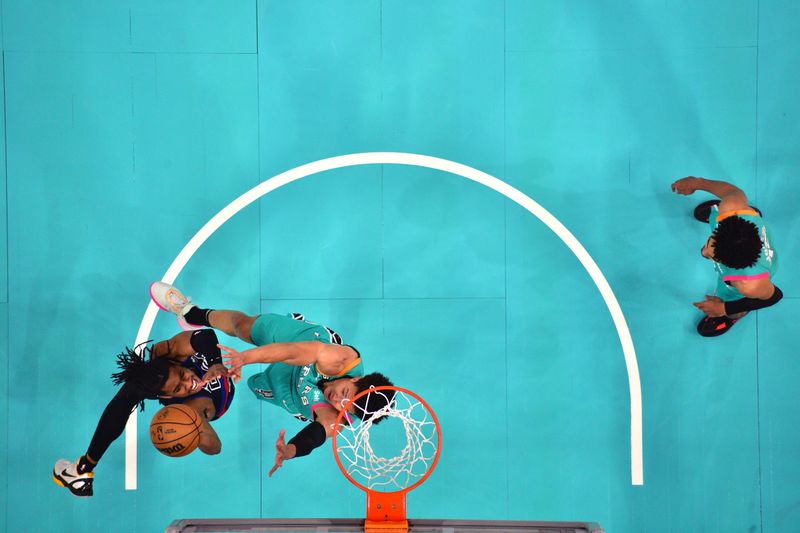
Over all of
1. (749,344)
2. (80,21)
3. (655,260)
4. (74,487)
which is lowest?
(74,487)

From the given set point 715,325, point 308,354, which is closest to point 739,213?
point 715,325

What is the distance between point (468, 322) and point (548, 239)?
123 cm

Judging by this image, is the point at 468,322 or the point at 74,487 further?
the point at 468,322

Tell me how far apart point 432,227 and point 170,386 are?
302 cm

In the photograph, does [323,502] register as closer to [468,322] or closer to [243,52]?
[468,322]

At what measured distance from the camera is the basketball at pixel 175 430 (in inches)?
194

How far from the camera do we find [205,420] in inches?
216

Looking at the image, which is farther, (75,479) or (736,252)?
(75,479)

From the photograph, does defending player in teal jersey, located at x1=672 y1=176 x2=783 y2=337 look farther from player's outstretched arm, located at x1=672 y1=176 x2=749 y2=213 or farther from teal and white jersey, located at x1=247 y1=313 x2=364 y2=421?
teal and white jersey, located at x1=247 y1=313 x2=364 y2=421

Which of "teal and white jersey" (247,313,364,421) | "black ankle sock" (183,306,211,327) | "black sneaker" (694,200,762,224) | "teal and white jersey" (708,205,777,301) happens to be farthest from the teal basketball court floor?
"teal and white jersey" (708,205,777,301)

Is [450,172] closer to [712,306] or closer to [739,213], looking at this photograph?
[739,213]

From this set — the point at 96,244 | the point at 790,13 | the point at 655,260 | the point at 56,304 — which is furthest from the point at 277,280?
the point at 790,13

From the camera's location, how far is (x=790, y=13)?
6.57 m

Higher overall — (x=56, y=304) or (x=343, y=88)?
(x=343, y=88)
